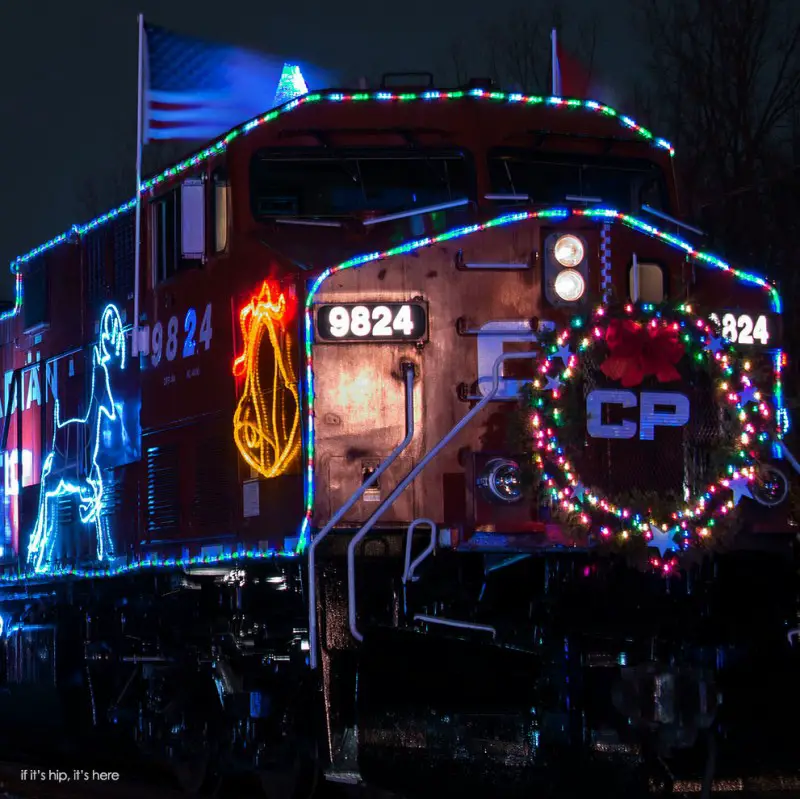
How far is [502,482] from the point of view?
6.99 m

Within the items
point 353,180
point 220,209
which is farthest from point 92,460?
point 353,180

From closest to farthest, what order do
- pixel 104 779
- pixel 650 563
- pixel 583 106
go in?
pixel 650 563
pixel 583 106
pixel 104 779

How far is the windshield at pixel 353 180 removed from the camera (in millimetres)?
8312

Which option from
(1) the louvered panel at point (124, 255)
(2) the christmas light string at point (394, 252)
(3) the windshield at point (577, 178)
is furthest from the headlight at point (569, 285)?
(1) the louvered panel at point (124, 255)

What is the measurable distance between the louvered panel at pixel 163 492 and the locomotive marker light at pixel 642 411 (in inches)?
118

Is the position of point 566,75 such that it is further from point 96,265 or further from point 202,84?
point 96,265

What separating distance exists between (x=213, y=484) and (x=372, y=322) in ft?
5.51

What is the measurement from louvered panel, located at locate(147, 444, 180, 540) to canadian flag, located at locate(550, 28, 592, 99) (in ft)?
13.2

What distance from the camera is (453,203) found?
8.06 m

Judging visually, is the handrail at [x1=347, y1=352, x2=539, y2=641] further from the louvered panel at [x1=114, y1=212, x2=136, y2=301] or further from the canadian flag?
the canadian flag

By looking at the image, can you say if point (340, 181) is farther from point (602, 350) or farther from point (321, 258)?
point (602, 350)

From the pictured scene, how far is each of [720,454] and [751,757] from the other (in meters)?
1.60

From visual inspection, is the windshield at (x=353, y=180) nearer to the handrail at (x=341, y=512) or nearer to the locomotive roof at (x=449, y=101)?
the locomotive roof at (x=449, y=101)

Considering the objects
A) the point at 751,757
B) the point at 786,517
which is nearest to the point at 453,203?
the point at 786,517
